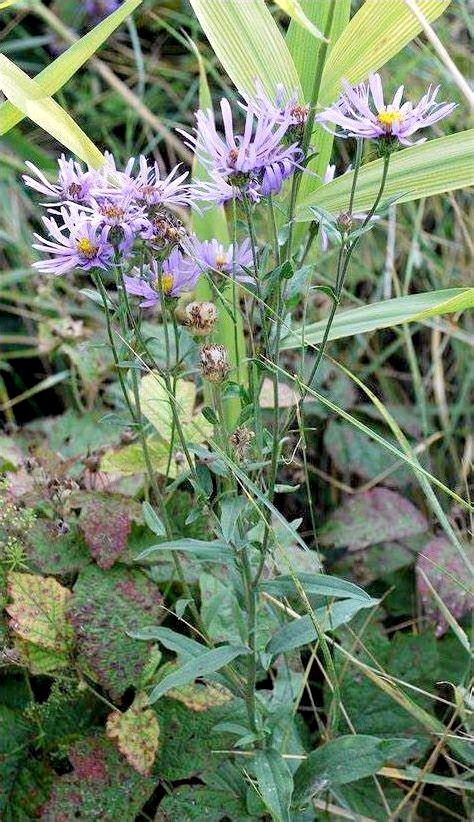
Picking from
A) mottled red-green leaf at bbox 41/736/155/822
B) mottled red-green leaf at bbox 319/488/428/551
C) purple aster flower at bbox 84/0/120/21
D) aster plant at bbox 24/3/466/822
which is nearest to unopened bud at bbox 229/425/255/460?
aster plant at bbox 24/3/466/822

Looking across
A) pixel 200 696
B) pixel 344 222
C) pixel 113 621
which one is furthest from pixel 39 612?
pixel 344 222

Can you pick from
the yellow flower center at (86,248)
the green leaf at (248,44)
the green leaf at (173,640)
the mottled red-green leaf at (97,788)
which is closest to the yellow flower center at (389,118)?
the green leaf at (248,44)

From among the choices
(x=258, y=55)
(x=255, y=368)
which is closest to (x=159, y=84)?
(x=258, y=55)

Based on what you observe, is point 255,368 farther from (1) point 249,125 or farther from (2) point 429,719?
(2) point 429,719

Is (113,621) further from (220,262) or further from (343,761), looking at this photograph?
(220,262)

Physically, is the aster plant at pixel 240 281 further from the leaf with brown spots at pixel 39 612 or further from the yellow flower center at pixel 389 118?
the leaf with brown spots at pixel 39 612
